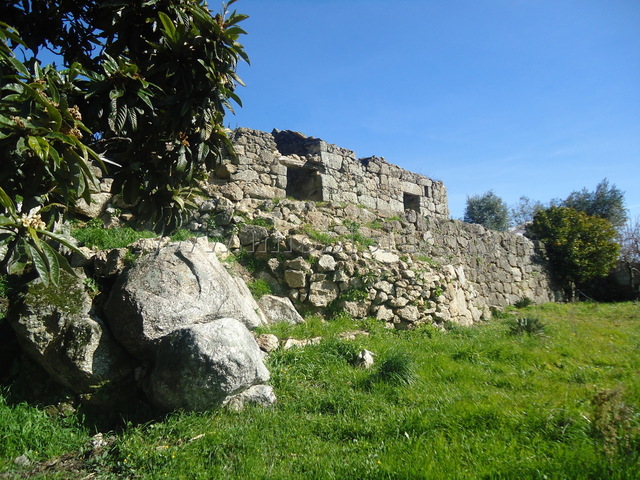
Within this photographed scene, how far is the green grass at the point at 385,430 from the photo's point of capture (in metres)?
3.10

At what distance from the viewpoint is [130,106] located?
136 inches

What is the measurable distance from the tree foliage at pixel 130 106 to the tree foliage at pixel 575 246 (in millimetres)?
12321

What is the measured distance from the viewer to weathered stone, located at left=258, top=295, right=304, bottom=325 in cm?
638

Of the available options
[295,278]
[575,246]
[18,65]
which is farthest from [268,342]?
[575,246]

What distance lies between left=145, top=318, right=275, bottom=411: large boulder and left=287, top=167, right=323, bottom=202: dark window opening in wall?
5410 millimetres

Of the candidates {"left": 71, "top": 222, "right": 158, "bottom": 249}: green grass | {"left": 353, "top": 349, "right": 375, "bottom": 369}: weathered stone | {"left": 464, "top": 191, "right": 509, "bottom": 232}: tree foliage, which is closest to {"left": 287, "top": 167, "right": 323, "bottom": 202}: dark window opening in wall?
{"left": 71, "top": 222, "right": 158, "bottom": 249}: green grass

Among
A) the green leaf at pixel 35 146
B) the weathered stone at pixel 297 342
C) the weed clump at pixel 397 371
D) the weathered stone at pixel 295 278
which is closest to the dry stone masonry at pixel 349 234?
the weathered stone at pixel 295 278

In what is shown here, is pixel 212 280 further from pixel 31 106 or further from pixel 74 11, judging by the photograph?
pixel 74 11

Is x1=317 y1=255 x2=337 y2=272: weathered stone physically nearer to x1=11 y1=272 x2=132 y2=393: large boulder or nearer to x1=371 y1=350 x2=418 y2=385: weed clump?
x1=371 y1=350 x2=418 y2=385: weed clump

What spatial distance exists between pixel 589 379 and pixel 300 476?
4.00 meters

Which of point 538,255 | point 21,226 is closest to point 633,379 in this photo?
point 21,226

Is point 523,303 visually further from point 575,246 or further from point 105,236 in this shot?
point 105,236

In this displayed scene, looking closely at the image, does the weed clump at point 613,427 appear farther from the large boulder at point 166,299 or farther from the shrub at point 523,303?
the shrub at point 523,303

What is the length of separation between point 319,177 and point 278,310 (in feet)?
11.8
